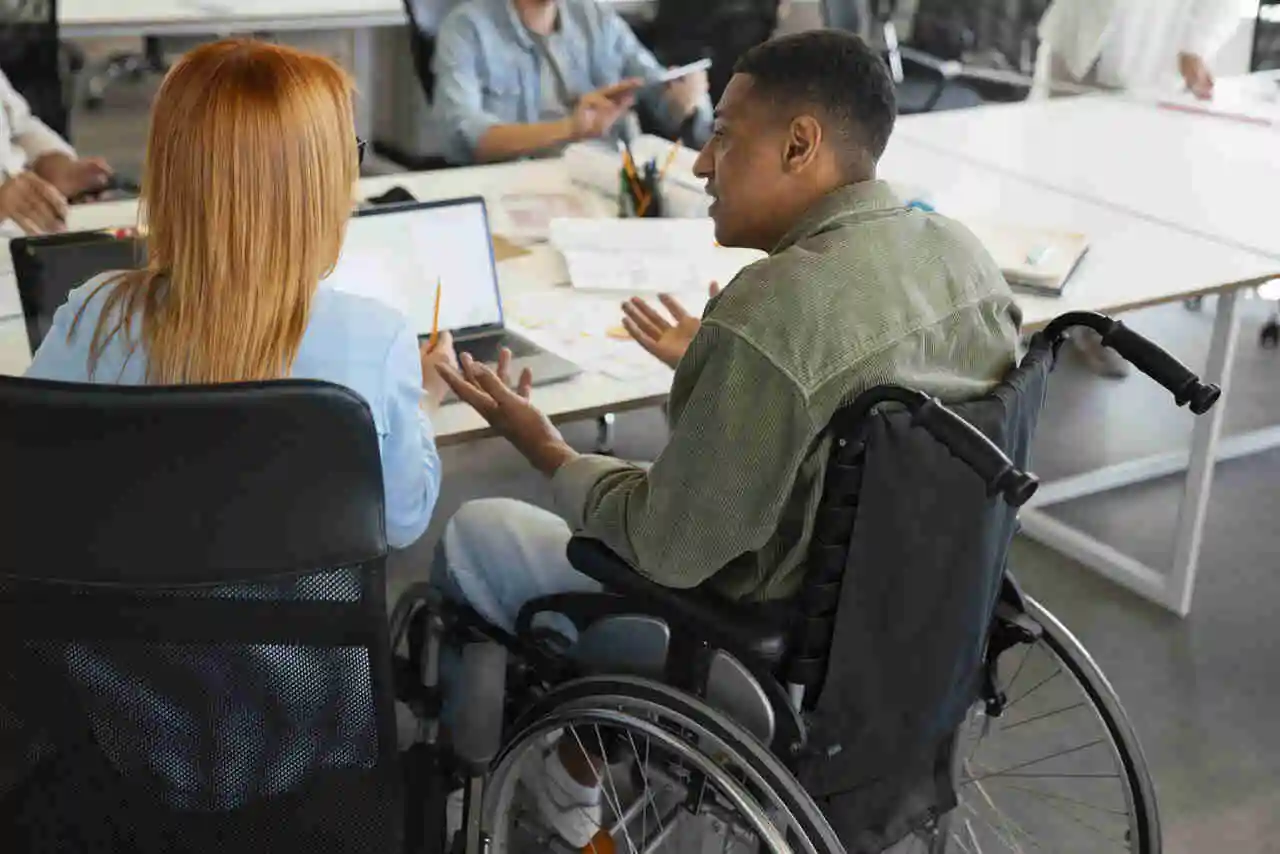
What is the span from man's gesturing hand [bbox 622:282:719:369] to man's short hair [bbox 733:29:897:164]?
1.51 ft

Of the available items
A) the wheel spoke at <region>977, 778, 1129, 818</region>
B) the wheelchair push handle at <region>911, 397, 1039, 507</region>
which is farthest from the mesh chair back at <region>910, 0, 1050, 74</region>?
the wheelchair push handle at <region>911, 397, 1039, 507</region>

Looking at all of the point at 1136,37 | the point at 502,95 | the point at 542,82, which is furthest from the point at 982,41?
the point at 502,95

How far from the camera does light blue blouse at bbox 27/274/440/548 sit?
4.59ft

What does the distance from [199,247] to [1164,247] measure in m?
1.90

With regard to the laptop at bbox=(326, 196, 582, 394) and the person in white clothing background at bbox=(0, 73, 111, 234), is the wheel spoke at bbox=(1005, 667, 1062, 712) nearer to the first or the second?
the laptop at bbox=(326, 196, 582, 394)

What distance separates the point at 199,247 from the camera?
53.3 inches

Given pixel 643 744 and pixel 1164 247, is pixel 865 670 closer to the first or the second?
pixel 643 744

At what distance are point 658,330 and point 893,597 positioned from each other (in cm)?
69

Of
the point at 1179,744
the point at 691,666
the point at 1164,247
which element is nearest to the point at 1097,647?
the point at 1179,744

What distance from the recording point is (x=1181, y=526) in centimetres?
284

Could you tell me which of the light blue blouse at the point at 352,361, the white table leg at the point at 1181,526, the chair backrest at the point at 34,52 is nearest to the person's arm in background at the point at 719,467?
the light blue blouse at the point at 352,361

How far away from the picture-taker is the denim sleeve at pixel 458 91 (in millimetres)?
3496

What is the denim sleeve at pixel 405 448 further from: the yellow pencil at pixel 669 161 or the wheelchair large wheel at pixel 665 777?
the yellow pencil at pixel 669 161

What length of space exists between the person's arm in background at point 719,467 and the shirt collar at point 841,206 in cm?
17
